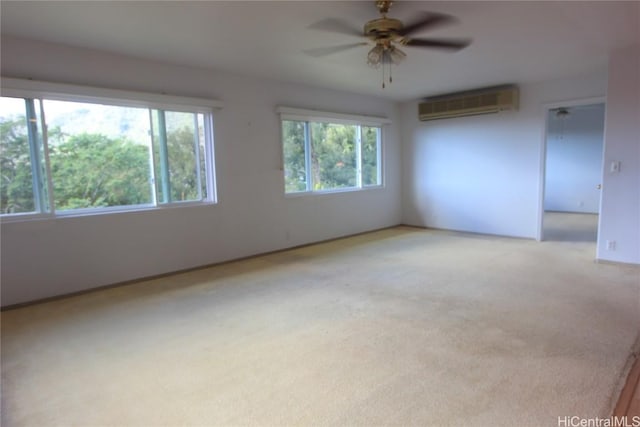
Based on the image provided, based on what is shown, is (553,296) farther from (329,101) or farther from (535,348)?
(329,101)

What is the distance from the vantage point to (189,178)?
4.50 m

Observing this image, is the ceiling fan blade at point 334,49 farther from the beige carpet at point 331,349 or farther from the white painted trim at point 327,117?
the beige carpet at point 331,349

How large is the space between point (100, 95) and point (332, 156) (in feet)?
11.1

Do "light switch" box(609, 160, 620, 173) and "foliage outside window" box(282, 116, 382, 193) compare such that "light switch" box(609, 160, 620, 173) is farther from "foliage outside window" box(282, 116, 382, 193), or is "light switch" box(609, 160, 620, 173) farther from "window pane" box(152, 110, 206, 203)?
"window pane" box(152, 110, 206, 203)

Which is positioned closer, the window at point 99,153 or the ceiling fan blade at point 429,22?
the ceiling fan blade at point 429,22

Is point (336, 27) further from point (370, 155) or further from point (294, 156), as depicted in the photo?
point (370, 155)

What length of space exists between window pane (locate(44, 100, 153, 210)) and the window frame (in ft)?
6.14

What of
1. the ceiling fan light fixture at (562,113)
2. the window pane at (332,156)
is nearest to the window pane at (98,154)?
the window pane at (332,156)

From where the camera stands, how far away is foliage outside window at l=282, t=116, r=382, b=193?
550cm

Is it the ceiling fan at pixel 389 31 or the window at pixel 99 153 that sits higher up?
the ceiling fan at pixel 389 31

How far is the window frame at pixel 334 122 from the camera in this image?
17.4ft

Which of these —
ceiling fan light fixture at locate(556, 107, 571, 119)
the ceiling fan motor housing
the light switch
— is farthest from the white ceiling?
ceiling fan light fixture at locate(556, 107, 571, 119)

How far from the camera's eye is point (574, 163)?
8539 mm

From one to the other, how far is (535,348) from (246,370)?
6.02 feet
